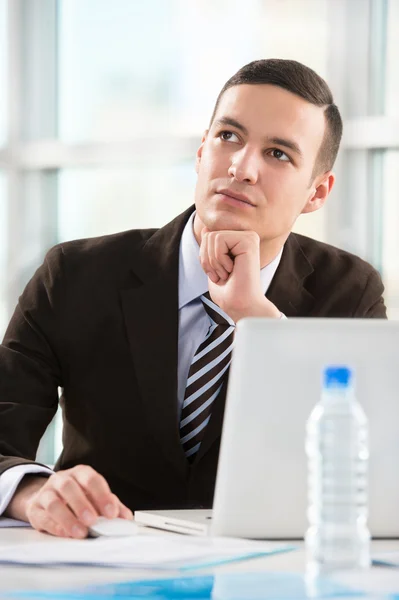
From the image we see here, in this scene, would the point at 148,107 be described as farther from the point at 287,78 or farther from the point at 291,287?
the point at 291,287

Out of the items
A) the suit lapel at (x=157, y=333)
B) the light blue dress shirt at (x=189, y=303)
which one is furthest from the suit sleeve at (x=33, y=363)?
the light blue dress shirt at (x=189, y=303)

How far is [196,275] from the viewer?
7.03 feet

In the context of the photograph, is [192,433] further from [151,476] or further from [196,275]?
[196,275]

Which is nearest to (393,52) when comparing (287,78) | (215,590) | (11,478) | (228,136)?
(287,78)

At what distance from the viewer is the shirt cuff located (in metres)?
1.53

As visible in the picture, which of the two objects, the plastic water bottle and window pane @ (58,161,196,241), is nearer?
the plastic water bottle

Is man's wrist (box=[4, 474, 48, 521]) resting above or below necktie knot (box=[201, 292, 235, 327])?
below

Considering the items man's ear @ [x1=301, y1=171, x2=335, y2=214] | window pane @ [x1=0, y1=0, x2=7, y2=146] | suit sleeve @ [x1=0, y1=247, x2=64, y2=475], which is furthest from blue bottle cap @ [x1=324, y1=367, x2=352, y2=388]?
window pane @ [x1=0, y1=0, x2=7, y2=146]

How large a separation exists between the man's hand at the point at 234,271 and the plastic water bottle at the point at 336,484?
30.8 inches

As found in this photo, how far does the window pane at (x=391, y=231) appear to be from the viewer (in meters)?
3.35

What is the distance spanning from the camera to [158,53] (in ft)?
12.0

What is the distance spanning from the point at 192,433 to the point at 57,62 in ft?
7.39

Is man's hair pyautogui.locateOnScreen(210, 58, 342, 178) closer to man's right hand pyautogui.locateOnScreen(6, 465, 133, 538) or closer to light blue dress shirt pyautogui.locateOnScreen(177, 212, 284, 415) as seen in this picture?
light blue dress shirt pyautogui.locateOnScreen(177, 212, 284, 415)

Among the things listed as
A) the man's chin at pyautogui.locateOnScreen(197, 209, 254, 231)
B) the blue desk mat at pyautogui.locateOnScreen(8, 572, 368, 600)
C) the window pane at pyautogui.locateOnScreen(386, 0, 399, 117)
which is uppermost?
the window pane at pyautogui.locateOnScreen(386, 0, 399, 117)
